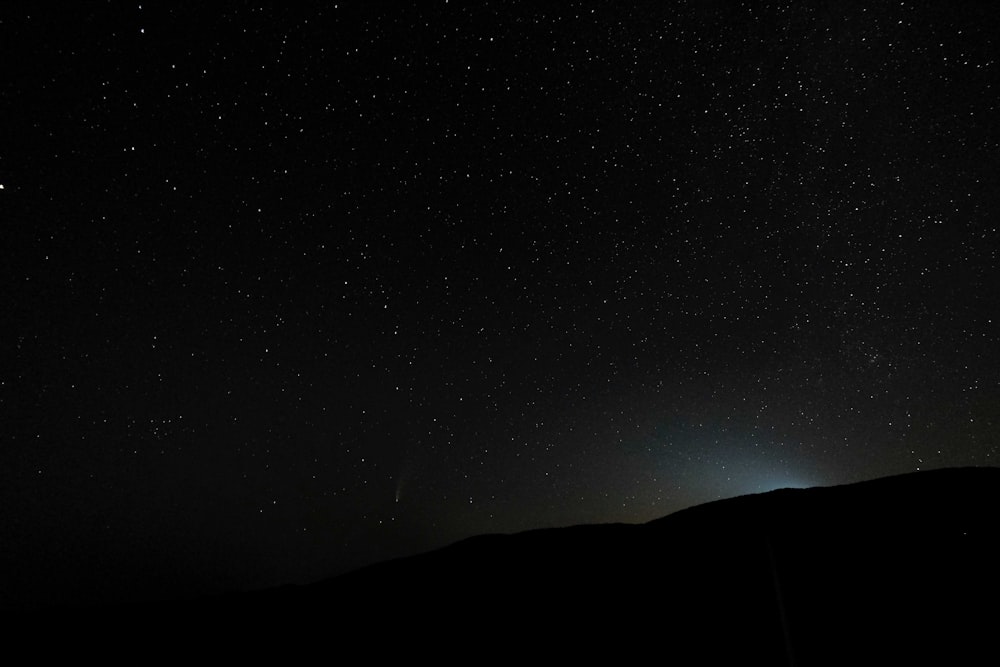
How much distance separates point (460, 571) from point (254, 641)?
14.9 feet

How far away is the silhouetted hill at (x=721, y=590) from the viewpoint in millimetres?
7387

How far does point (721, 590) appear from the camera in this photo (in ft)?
28.1

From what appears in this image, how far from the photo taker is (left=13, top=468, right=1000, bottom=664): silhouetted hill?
7.39 meters

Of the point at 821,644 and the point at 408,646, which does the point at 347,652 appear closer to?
the point at 408,646

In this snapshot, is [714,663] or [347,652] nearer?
[714,663]

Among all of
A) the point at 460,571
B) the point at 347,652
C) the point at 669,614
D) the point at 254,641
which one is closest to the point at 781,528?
the point at 669,614

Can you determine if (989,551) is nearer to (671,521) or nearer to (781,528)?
(781,528)

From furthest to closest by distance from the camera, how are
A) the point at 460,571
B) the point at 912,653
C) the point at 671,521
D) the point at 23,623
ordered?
the point at 23,623, the point at 460,571, the point at 671,521, the point at 912,653

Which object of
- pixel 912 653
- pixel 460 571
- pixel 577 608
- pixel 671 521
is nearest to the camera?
pixel 912 653

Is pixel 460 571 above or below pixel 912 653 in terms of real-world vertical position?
above

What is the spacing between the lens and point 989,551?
7477 millimetres

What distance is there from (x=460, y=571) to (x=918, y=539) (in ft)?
25.5

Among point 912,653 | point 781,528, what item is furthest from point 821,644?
point 781,528

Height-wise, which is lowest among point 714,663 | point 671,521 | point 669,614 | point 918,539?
point 714,663
